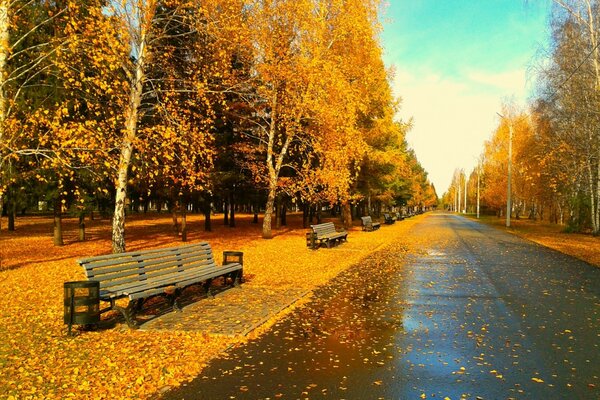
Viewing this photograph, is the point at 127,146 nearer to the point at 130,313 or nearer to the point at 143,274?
the point at 143,274

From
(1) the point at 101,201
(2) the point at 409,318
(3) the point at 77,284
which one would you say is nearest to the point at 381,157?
(1) the point at 101,201

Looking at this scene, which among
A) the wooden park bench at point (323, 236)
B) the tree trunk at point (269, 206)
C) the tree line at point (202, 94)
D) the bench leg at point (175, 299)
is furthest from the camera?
the tree trunk at point (269, 206)

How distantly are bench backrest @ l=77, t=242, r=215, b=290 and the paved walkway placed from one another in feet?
2.37

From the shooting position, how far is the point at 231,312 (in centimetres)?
756

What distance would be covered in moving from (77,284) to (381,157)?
933 inches

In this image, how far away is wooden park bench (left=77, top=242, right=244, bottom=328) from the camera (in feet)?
21.2

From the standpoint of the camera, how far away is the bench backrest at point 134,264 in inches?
258

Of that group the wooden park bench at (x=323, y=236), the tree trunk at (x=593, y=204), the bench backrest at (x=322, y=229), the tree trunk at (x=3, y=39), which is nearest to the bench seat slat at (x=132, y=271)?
the tree trunk at (x=3, y=39)

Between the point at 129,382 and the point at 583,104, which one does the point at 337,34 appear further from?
the point at 129,382

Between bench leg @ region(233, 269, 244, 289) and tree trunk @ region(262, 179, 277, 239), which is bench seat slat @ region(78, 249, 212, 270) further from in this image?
tree trunk @ region(262, 179, 277, 239)

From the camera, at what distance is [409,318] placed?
7238 mm

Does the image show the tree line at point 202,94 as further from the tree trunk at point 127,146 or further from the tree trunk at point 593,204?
the tree trunk at point 593,204

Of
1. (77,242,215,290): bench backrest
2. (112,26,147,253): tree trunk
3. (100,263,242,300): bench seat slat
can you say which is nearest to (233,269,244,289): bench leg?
(100,263,242,300): bench seat slat

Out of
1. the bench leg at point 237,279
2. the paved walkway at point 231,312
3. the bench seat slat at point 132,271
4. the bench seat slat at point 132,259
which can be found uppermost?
the bench seat slat at point 132,259
